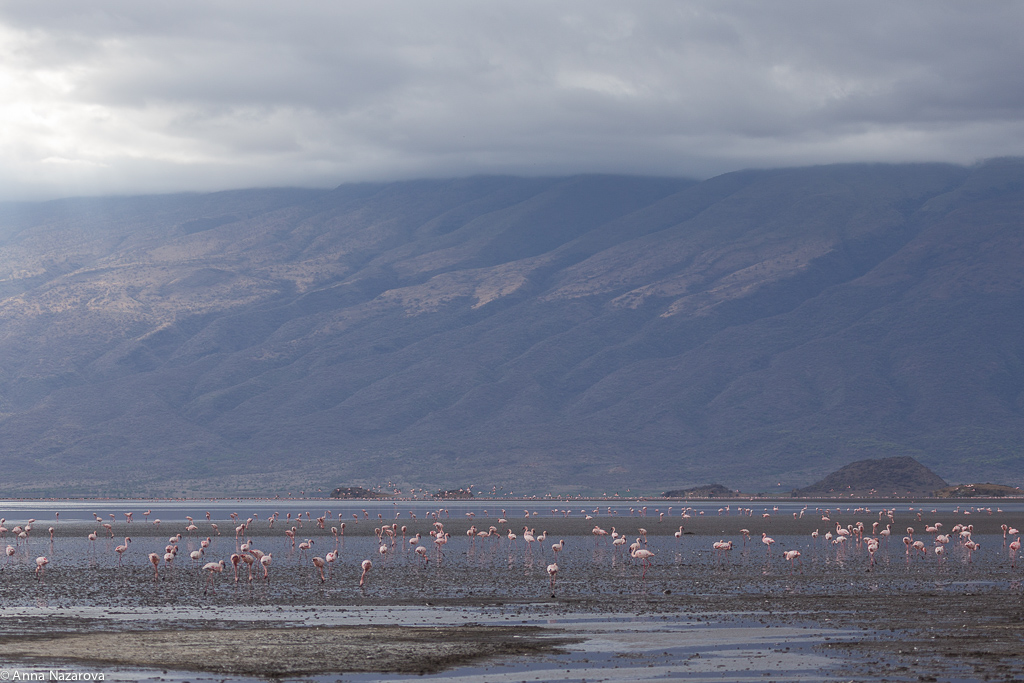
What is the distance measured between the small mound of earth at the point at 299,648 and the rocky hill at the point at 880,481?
125 meters

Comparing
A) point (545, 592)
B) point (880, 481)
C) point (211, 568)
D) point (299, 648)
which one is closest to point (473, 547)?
point (211, 568)

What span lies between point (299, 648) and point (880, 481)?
13808 cm

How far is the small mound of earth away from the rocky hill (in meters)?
125

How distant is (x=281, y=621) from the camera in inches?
1205

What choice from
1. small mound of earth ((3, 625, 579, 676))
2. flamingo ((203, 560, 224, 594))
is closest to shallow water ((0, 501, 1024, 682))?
flamingo ((203, 560, 224, 594))

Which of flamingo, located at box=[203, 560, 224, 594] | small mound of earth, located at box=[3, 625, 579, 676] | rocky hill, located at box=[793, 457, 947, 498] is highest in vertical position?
small mound of earth, located at box=[3, 625, 579, 676]

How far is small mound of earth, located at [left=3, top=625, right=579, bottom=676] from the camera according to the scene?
24203 mm

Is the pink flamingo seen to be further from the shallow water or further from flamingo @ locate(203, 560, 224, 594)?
flamingo @ locate(203, 560, 224, 594)

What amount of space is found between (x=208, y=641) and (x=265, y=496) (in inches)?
5891

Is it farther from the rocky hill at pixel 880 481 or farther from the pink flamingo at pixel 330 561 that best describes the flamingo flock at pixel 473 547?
the rocky hill at pixel 880 481

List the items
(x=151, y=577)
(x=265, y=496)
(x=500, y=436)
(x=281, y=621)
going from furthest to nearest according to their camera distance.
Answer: (x=500, y=436)
(x=265, y=496)
(x=151, y=577)
(x=281, y=621)

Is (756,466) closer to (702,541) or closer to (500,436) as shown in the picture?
(500,436)

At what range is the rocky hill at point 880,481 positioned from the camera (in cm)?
15038

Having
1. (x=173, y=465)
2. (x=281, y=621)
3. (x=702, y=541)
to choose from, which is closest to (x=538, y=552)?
(x=702, y=541)
